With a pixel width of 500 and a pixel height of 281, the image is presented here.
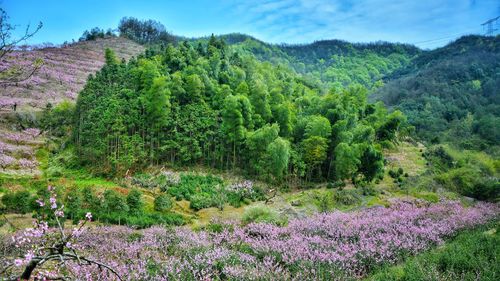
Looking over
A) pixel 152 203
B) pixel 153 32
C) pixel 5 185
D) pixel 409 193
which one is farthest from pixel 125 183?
pixel 153 32

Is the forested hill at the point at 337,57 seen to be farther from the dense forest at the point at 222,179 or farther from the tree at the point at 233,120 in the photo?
the tree at the point at 233,120

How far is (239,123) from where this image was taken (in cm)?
2372

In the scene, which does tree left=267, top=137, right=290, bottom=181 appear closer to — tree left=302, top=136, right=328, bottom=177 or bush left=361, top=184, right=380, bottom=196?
tree left=302, top=136, right=328, bottom=177

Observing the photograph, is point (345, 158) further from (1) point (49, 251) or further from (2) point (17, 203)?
(1) point (49, 251)

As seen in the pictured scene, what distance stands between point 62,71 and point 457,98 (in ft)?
173

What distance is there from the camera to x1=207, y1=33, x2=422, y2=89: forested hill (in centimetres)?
7881

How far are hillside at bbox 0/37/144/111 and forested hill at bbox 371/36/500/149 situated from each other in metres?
40.5

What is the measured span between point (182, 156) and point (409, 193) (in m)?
14.9

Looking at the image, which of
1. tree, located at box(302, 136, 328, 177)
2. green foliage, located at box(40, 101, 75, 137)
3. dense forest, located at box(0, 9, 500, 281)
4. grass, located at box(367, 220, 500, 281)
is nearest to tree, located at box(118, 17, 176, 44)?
dense forest, located at box(0, 9, 500, 281)

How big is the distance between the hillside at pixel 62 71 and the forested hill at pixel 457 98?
40455mm

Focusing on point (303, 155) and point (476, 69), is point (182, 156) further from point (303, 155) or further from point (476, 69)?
point (476, 69)

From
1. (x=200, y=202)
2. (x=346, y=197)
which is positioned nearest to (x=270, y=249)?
(x=200, y=202)

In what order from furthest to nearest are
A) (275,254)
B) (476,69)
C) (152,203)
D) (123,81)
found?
(476,69), (123,81), (152,203), (275,254)

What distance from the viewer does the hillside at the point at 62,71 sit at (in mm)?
30984
